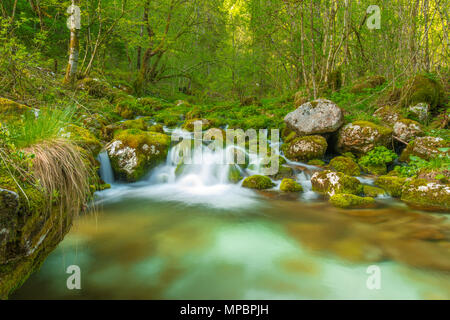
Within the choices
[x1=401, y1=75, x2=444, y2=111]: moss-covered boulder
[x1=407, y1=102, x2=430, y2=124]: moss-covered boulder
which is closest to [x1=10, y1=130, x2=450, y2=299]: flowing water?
[x1=407, y1=102, x2=430, y2=124]: moss-covered boulder

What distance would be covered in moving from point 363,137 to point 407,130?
140 cm

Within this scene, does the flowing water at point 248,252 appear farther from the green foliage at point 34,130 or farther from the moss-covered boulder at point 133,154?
the green foliage at point 34,130

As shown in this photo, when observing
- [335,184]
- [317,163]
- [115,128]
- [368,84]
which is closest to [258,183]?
[335,184]

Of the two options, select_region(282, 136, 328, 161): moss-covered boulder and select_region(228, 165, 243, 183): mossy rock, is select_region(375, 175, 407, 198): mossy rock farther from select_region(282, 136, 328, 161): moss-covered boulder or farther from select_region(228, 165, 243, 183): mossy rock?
select_region(228, 165, 243, 183): mossy rock

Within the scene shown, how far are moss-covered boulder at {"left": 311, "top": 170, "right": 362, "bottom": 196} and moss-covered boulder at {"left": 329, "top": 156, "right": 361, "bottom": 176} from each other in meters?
1.11

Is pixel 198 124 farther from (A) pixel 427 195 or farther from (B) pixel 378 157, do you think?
(A) pixel 427 195

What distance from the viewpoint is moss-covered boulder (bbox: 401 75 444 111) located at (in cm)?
814

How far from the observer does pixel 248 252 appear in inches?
124

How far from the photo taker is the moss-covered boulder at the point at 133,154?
5949 millimetres

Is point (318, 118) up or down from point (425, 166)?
up

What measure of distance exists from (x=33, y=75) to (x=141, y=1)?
7890mm

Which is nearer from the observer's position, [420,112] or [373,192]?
[373,192]

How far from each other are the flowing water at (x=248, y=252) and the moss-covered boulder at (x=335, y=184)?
432mm
